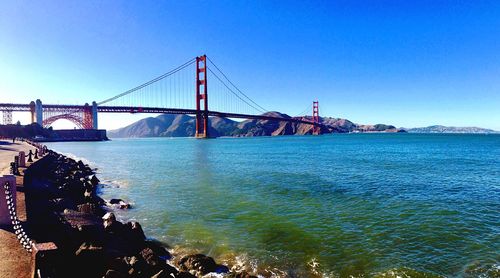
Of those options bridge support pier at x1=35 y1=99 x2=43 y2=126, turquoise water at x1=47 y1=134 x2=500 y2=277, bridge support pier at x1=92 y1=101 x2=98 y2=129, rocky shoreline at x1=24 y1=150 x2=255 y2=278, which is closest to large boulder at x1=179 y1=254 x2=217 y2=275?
rocky shoreline at x1=24 y1=150 x2=255 y2=278

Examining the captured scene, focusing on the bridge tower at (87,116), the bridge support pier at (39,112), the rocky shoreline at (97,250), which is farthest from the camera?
the bridge tower at (87,116)

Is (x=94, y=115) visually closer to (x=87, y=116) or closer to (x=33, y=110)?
(x=87, y=116)

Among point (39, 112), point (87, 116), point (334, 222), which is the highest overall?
point (39, 112)

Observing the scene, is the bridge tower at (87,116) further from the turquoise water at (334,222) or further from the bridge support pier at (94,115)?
the turquoise water at (334,222)

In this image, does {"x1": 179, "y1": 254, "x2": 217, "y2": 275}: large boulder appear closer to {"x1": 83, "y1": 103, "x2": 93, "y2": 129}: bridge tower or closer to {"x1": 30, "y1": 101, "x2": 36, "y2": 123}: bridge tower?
{"x1": 83, "y1": 103, "x2": 93, "y2": 129}: bridge tower

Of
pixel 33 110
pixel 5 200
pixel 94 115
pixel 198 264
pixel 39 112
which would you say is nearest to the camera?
pixel 5 200

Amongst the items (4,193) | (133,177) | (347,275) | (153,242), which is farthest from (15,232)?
(133,177)

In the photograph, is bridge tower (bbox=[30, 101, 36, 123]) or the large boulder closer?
the large boulder

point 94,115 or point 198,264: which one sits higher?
point 94,115

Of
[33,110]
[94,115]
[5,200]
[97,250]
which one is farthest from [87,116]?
[97,250]

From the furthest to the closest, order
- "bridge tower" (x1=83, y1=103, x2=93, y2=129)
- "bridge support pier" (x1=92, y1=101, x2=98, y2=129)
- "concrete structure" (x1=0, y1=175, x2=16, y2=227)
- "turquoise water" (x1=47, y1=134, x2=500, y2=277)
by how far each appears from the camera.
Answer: "bridge tower" (x1=83, y1=103, x2=93, y2=129)
"bridge support pier" (x1=92, y1=101, x2=98, y2=129)
"turquoise water" (x1=47, y1=134, x2=500, y2=277)
"concrete structure" (x1=0, y1=175, x2=16, y2=227)

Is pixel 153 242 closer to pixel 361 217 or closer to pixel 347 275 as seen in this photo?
pixel 347 275

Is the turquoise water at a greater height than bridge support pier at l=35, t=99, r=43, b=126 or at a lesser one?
lesser

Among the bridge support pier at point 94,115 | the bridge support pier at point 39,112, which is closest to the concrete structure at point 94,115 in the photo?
the bridge support pier at point 94,115
